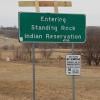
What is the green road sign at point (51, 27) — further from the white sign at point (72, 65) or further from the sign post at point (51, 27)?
the white sign at point (72, 65)

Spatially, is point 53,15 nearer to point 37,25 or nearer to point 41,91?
point 37,25

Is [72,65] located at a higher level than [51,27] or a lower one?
lower

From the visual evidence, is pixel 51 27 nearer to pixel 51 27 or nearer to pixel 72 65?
pixel 51 27

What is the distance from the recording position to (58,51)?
252 feet

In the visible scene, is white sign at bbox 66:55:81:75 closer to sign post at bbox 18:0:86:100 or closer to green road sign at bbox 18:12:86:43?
sign post at bbox 18:0:86:100

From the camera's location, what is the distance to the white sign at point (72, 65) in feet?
36.3

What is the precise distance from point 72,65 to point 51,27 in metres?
0.94

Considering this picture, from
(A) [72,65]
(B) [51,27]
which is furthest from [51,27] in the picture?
(A) [72,65]

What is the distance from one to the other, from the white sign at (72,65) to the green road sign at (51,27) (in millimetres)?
396

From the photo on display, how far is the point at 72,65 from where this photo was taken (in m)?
11.1

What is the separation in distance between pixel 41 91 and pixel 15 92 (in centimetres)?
131

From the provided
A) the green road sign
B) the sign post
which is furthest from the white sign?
the green road sign

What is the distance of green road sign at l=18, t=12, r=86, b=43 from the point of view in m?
11.0

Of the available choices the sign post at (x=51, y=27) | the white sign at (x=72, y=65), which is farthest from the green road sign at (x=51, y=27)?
the white sign at (x=72, y=65)
